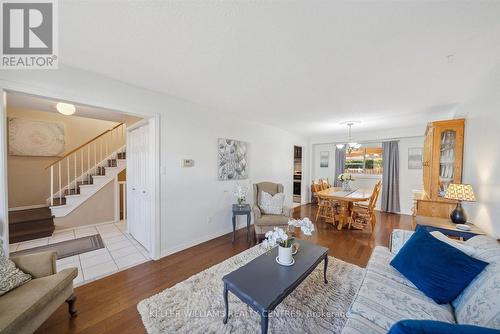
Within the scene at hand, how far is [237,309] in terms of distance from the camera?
5.57 ft

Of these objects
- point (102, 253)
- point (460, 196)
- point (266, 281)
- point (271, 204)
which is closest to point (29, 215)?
point (102, 253)

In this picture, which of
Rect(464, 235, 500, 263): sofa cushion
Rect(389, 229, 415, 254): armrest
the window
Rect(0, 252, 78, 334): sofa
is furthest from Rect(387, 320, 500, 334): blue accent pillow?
the window

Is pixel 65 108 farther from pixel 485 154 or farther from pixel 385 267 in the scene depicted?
pixel 485 154

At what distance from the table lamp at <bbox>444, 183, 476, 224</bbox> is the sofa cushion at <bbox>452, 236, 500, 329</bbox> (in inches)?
39.4

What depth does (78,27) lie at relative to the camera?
4.53ft

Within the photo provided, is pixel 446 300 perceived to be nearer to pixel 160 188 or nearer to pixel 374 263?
pixel 374 263

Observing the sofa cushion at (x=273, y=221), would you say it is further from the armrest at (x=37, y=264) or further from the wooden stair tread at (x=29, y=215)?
the wooden stair tread at (x=29, y=215)

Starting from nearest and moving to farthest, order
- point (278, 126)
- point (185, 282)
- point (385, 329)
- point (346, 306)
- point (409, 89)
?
point (385, 329)
point (346, 306)
point (185, 282)
point (409, 89)
point (278, 126)

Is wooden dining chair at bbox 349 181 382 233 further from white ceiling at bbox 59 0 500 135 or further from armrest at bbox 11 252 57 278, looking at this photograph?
armrest at bbox 11 252 57 278

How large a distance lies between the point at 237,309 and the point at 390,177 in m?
5.38

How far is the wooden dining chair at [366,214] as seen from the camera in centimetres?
371

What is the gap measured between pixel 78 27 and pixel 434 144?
14.9 ft

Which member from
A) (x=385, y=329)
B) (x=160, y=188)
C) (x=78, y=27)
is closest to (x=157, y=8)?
(x=78, y=27)

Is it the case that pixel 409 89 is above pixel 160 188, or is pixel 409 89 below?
above
